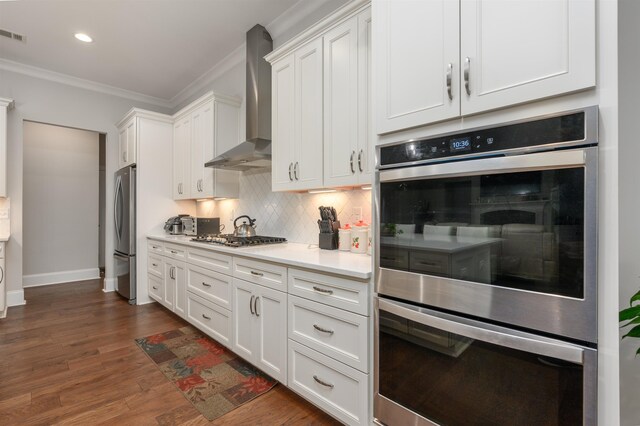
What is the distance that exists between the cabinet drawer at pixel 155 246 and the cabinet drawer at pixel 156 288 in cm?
32

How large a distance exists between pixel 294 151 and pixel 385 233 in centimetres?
126

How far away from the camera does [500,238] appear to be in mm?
1090

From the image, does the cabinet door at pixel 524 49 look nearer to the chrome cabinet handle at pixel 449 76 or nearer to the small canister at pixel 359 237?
the chrome cabinet handle at pixel 449 76

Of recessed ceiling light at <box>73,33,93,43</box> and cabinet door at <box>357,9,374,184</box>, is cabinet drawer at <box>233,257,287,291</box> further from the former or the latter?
recessed ceiling light at <box>73,33,93,43</box>

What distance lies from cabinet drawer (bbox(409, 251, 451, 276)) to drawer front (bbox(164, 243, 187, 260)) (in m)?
2.55

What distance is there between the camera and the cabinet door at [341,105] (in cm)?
199

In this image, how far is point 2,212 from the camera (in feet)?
12.3

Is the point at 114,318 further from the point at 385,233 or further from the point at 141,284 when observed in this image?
the point at 385,233

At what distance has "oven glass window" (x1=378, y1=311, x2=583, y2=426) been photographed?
0.98 meters

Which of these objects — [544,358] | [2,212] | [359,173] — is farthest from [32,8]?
[544,358]

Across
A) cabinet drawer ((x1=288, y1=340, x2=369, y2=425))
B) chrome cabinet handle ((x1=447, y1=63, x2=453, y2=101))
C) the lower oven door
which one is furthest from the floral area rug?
chrome cabinet handle ((x1=447, y1=63, x2=453, y2=101))

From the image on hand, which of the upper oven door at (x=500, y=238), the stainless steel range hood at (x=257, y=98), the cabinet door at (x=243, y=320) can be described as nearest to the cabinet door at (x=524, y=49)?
the upper oven door at (x=500, y=238)

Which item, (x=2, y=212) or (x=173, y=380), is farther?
(x=2, y=212)

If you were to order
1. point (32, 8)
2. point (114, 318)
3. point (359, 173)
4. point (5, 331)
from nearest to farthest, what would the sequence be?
point (359, 173) < point (32, 8) < point (5, 331) < point (114, 318)
